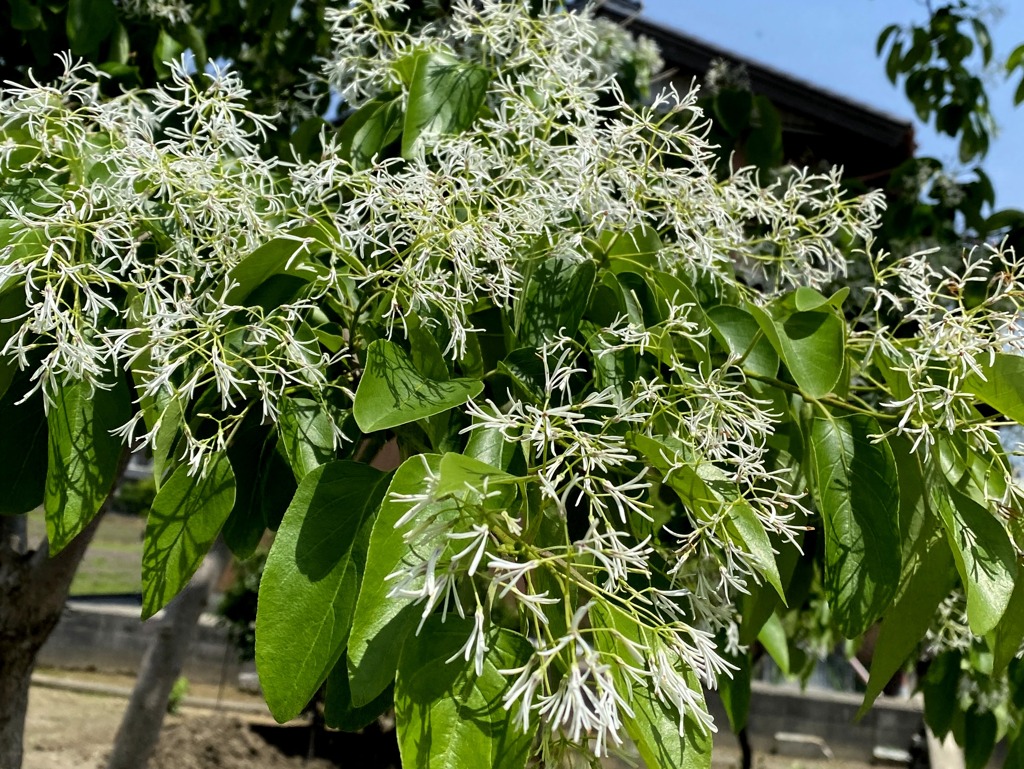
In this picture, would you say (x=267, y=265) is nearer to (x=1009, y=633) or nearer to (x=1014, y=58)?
(x=1009, y=633)

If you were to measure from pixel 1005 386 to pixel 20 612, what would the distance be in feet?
5.84

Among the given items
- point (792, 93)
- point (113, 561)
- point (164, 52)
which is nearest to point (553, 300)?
point (164, 52)

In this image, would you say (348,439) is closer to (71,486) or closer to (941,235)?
(71,486)

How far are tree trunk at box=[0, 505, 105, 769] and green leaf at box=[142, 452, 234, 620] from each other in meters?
1.20

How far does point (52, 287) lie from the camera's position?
2.56 feet

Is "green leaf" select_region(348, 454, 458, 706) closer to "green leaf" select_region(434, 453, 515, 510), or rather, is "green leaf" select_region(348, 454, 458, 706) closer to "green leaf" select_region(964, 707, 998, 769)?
"green leaf" select_region(434, 453, 515, 510)

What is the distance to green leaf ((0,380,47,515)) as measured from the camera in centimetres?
88

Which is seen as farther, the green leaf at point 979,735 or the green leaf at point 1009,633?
the green leaf at point 979,735

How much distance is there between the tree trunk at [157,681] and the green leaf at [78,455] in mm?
2196

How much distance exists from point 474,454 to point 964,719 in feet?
4.98

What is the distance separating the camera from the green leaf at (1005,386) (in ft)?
2.70

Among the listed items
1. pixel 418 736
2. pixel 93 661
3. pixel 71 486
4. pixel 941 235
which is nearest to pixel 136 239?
pixel 71 486

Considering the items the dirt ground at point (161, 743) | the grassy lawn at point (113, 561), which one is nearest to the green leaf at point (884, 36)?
the dirt ground at point (161, 743)

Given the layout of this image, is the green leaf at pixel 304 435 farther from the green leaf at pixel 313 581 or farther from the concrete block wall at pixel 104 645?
the concrete block wall at pixel 104 645
